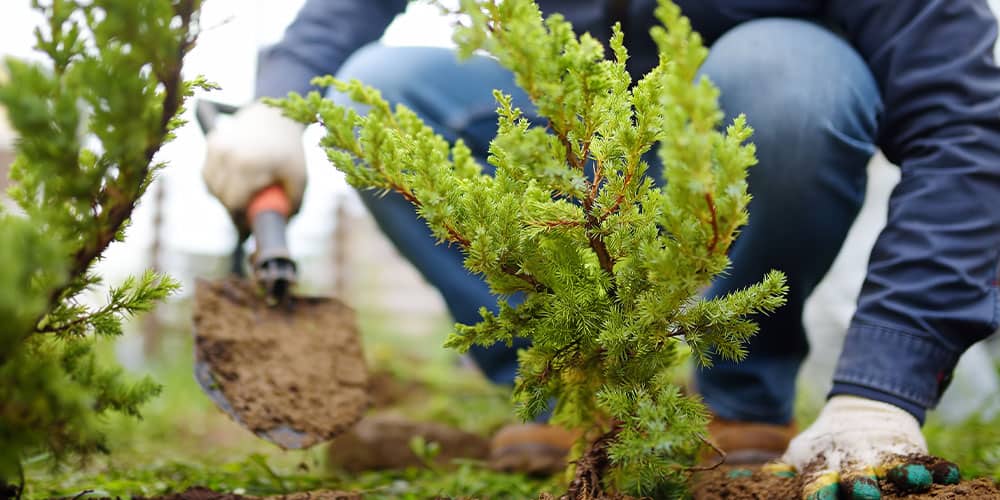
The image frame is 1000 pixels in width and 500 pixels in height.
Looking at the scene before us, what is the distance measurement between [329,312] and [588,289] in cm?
130

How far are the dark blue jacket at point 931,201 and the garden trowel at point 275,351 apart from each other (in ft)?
4.03

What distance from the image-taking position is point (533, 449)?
2.16 m

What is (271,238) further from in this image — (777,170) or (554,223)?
(777,170)

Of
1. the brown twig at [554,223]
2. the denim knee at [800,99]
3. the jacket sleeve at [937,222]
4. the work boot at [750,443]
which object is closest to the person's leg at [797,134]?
the denim knee at [800,99]

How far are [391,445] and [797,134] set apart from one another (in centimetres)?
161

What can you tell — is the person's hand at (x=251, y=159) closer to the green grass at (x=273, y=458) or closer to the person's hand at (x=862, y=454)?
the green grass at (x=273, y=458)

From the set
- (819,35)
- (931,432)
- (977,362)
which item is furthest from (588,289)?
(977,362)

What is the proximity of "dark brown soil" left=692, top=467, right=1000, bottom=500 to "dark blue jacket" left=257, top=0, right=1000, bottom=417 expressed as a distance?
0.88 feet

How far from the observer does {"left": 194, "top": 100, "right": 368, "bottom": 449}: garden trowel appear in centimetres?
180

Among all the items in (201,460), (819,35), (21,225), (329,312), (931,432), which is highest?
(819,35)

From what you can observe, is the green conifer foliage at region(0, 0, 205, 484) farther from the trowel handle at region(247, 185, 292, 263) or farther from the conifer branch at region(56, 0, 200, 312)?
the trowel handle at region(247, 185, 292, 263)

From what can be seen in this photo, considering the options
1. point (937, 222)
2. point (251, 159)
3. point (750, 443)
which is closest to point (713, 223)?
point (937, 222)

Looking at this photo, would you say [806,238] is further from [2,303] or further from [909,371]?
[2,303]

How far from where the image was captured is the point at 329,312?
2221mm
